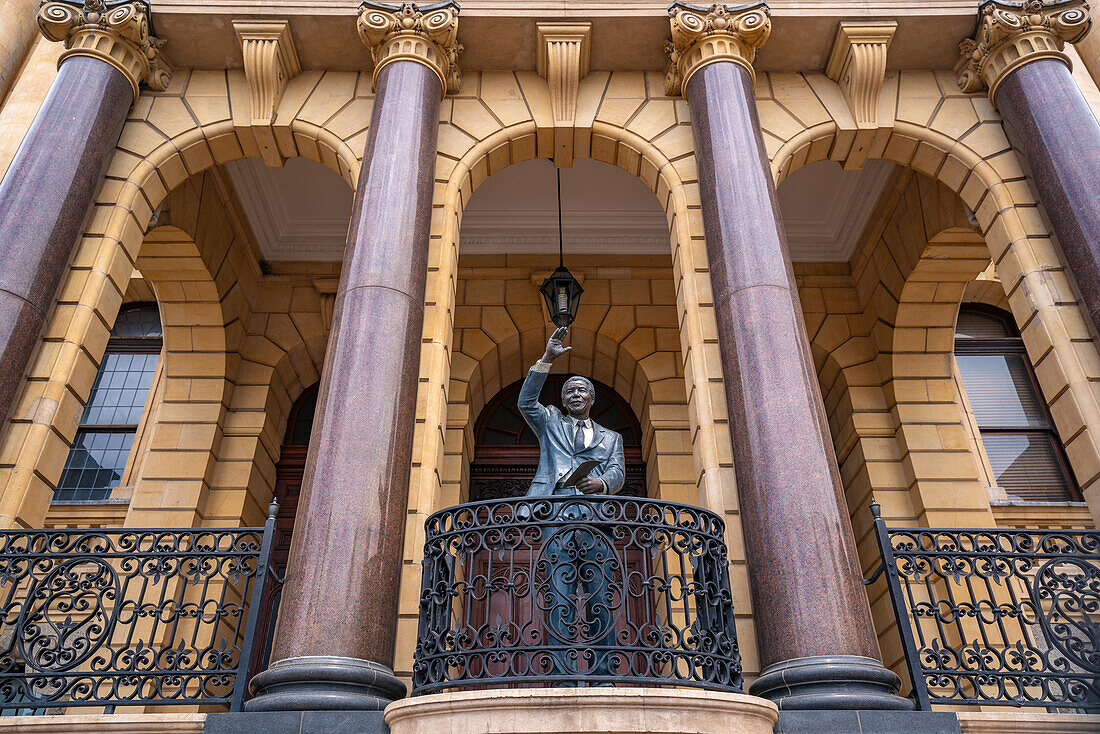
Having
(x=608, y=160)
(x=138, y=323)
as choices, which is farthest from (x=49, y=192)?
→ (x=138, y=323)

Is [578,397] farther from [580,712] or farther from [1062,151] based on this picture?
[1062,151]

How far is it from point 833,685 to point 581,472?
2.18m

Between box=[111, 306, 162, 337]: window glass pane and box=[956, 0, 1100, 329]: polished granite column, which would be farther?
box=[111, 306, 162, 337]: window glass pane

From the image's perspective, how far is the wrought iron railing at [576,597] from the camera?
16.6 ft

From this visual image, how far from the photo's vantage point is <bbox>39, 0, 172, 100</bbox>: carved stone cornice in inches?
330

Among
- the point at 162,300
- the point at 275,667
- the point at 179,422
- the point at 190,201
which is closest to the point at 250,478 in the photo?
the point at 179,422

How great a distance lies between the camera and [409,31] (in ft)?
27.6

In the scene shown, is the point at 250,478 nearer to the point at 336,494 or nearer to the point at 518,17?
the point at 336,494

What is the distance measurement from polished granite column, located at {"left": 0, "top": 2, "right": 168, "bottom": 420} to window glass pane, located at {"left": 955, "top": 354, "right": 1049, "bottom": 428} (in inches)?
459

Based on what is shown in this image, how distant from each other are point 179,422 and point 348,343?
541cm

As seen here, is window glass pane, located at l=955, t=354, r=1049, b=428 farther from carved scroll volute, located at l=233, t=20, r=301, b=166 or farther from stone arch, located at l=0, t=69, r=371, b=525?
carved scroll volute, located at l=233, t=20, r=301, b=166

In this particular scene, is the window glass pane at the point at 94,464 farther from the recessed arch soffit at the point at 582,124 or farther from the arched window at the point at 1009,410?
the arched window at the point at 1009,410

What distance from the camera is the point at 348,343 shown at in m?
6.55

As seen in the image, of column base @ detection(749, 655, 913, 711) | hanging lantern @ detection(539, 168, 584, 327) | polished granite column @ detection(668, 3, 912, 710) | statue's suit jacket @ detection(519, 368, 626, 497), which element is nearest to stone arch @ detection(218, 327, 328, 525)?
hanging lantern @ detection(539, 168, 584, 327)
